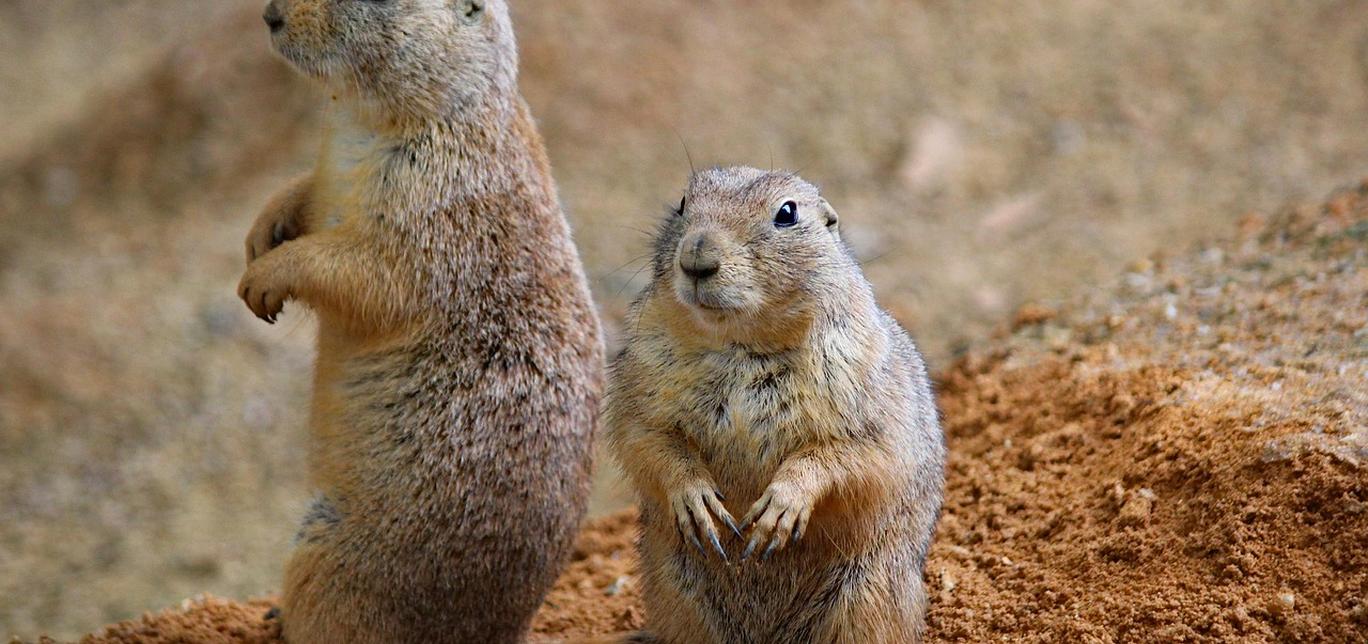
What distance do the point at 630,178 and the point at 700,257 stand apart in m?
7.27

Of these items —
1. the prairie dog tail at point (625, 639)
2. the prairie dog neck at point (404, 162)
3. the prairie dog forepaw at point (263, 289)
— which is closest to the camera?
the prairie dog tail at point (625, 639)

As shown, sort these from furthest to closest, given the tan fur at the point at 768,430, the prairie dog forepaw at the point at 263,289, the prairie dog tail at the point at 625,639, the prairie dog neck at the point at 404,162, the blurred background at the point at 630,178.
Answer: the blurred background at the point at 630,178 → the prairie dog neck at the point at 404,162 → the prairie dog forepaw at the point at 263,289 → the prairie dog tail at the point at 625,639 → the tan fur at the point at 768,430

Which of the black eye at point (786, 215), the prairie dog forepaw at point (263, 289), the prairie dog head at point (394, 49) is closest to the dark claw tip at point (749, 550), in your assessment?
the black eye at point (786, 215)

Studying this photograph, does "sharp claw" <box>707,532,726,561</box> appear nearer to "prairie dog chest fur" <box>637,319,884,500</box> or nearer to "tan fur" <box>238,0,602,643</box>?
"prairie dog chest fur" <box>637,319,884,500</box>

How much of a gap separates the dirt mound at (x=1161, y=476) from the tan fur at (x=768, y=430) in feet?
2.25

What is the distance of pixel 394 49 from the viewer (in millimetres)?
5332

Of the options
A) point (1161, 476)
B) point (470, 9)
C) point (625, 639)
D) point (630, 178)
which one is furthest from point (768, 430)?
point (630, 178)

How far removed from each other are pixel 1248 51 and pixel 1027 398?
678 centimetres

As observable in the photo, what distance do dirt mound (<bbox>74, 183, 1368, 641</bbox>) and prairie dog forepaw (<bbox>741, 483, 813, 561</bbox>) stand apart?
1.15 m

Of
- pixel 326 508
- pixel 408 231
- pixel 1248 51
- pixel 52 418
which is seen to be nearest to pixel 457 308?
pixel 408 231

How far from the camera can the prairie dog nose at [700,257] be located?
3.92 metres

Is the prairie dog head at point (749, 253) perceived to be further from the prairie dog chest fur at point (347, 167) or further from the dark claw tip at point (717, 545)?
the prairie dog chest fur at point (347, 167)

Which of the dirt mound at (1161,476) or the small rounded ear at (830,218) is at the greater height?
the small rounded ear at (830,218)

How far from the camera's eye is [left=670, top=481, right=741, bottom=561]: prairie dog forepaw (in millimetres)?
4004
